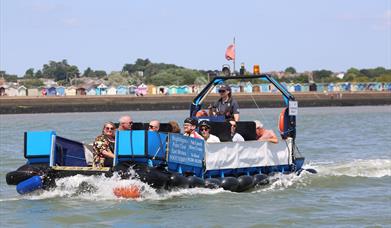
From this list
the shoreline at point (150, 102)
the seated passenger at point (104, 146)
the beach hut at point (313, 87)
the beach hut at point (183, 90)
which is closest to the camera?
the seated passenger at point (104, 146)

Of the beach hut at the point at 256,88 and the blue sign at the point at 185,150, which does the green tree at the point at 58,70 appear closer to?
the beach hut at the point at 256,88

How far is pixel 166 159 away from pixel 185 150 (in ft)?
1.70

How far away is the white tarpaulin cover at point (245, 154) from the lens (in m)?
17.7

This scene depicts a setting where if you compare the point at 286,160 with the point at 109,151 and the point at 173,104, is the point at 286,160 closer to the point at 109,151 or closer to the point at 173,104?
the point at 109,151

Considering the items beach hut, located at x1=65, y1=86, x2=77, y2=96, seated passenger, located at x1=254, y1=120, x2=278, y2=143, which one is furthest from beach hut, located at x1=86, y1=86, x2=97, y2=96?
seated passenger, located at x1=254, y1=120, x2=278, y2=143

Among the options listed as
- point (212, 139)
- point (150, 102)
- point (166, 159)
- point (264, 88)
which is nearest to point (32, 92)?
point (150, 102)

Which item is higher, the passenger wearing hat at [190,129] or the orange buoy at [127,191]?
the passenger wearing hat at [190,129]

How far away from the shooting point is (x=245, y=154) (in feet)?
60.7

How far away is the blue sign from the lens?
1641 centimetres

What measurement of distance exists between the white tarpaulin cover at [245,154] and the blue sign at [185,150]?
0.79 ft

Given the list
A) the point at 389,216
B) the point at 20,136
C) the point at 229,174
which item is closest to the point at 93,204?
the point at 229,174

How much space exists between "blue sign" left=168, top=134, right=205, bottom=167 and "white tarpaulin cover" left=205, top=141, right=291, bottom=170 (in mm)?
242

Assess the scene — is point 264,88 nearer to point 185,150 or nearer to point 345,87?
point 345,87

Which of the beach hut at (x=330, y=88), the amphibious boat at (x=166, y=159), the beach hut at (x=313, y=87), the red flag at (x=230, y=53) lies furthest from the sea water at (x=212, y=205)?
the beach hut at (x=330, y=88)
